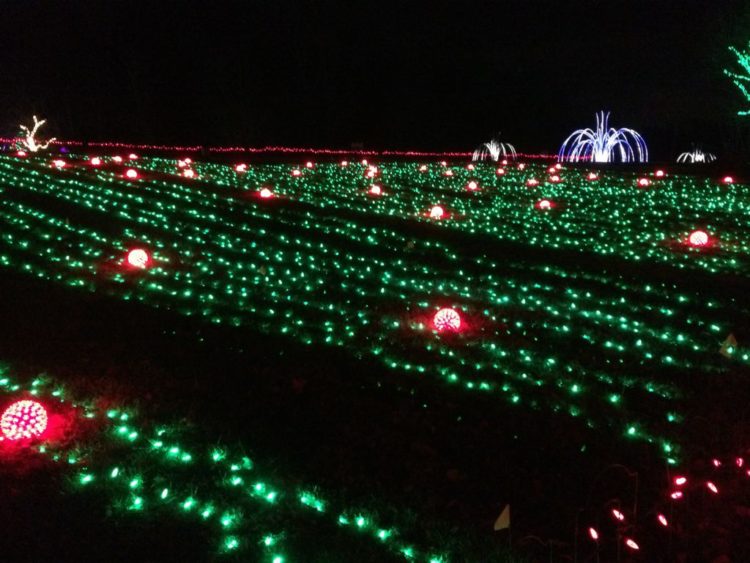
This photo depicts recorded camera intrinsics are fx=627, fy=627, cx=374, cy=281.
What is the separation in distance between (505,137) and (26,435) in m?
53.4

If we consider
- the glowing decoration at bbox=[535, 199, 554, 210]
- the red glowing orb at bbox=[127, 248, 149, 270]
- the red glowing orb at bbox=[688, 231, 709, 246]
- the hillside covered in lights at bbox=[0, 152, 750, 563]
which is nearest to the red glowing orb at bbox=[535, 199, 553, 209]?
the glowing decoration at bbox=[535, 199, 554, 210]

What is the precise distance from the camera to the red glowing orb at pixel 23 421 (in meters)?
4.39

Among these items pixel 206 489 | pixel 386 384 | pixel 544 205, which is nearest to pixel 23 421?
pixel 206 489

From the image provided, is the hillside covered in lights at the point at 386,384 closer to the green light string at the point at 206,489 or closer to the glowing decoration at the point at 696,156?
the green light string at the point at 206,489

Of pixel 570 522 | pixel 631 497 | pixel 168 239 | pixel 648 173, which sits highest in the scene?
pixel 648 173

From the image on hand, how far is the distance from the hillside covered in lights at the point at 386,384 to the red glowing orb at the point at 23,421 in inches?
1.0

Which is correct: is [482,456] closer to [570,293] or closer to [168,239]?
[570,293]

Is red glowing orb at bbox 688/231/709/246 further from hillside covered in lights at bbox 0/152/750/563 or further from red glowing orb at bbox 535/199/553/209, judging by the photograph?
red glowing orb at bbox 535/199/553/209

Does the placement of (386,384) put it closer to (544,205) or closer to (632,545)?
(632,545)

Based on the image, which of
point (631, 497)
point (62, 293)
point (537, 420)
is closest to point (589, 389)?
point (537, 420)

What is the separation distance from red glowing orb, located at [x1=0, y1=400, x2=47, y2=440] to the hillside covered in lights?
0.03m

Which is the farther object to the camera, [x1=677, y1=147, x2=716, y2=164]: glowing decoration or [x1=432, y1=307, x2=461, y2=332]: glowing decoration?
[x1=677, y1=147, x2=716, y2=164]: glowing decoration

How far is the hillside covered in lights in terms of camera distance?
13.1 feet

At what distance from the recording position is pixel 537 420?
17.3 feet
